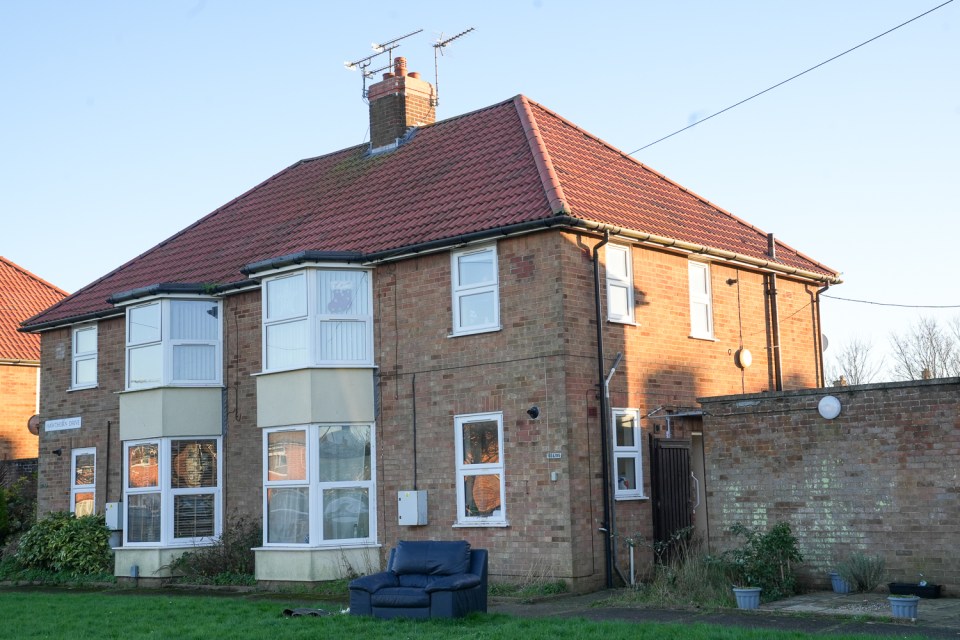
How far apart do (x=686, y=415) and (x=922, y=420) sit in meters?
4.53

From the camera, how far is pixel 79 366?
2406 centimetres

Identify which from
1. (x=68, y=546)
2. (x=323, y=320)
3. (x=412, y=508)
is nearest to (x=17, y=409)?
(x=68, y=546)

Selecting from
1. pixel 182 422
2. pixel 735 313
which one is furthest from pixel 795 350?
pixel 182 422

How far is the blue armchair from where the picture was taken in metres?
13.1

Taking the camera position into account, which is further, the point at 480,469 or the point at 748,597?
the point at 480,469

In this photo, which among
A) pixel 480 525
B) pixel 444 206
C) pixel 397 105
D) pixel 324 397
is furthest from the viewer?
pixel 397 105

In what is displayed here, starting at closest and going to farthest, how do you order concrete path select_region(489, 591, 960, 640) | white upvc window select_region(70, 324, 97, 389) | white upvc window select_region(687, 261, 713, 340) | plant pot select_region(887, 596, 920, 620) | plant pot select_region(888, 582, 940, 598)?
concrete path select_region(489, 591, 960, 640) → plant pot select_region(887, 596, 920, 620) → plant pot select_region(888, 582, 940, 598) → white upvc window select_region(687, 261, 713, 340) → white upvc window select_region(70, 324, 97, 389)

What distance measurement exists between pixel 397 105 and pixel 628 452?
960cm

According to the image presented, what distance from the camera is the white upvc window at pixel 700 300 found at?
63.3ft

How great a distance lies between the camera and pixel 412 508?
17516 mm

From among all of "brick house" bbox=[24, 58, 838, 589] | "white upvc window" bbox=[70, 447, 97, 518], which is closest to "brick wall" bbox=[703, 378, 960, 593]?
"brick house" bbox=[24, 58, 838, 589]

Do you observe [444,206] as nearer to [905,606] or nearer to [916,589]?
[916,589]

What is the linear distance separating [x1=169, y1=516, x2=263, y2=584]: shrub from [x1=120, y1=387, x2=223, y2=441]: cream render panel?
184 cm

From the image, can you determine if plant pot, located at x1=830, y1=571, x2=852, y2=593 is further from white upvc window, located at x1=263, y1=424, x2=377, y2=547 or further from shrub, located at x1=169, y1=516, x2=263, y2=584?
shrub, located at x1=169, y1=516, x2=263, y2=584
